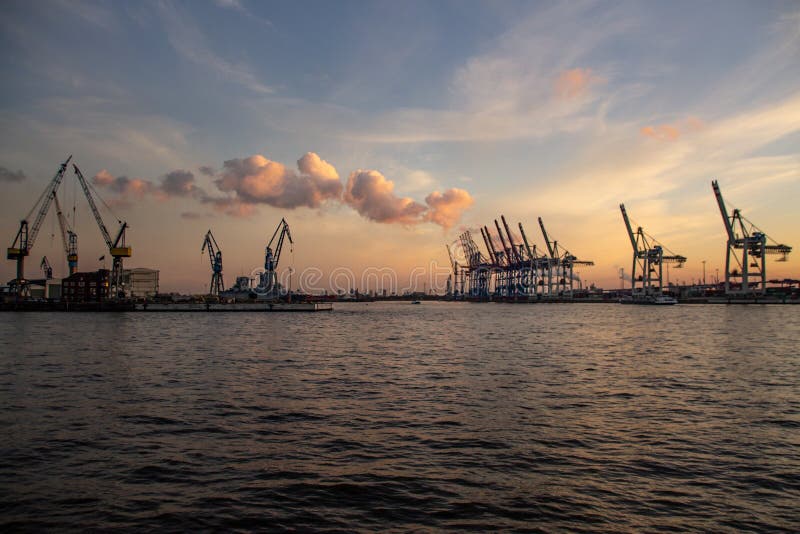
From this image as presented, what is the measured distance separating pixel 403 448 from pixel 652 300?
17769 centimetres

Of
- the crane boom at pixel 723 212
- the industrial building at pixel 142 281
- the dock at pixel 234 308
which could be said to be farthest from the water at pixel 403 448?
the industrial building at pixel 142 281

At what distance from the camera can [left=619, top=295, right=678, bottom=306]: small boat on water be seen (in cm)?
15562

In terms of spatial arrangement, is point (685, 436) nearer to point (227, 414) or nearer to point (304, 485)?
point (304, 485)

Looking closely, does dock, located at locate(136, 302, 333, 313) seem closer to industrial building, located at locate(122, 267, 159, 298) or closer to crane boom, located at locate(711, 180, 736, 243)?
industrial building, located at locate(122, 267, 159, 298)

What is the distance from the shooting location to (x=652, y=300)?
168m

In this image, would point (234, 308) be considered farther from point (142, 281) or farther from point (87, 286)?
point (142, 281)

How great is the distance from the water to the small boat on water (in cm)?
14541

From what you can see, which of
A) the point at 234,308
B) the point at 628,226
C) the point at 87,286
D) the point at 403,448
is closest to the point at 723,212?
the point at 628,226

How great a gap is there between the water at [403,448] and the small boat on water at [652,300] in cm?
14541

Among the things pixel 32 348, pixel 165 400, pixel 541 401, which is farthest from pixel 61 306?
pixel 541 401

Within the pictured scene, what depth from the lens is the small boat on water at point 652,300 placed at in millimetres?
155625

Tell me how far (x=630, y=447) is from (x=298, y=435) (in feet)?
27.4

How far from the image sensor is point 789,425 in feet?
45.5

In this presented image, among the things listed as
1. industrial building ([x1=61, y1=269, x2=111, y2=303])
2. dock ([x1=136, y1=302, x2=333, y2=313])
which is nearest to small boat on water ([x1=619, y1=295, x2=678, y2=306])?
dock ([x1=136, y1=302, x2=333, y2=313])
